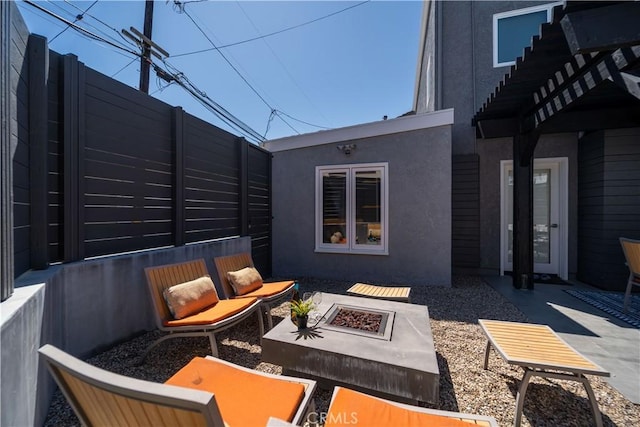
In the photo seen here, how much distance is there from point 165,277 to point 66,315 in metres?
0.84

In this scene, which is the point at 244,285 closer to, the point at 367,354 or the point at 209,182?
the point at 209,182

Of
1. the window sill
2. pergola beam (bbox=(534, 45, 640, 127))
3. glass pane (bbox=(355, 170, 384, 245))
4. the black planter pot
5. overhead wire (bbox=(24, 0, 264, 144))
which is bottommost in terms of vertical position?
the black planter pot

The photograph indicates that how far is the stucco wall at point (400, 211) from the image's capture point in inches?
208

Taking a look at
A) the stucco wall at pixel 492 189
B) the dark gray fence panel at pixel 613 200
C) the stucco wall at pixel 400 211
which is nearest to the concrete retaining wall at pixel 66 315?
the stucco wall at pixel 400 211

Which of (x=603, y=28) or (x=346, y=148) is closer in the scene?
(x=603, y=28)

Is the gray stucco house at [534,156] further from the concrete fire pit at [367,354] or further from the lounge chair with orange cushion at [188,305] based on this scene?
the lounge chair with orange cushion at [188,305]

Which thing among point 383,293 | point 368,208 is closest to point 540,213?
point 368,208

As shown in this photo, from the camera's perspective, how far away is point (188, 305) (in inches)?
112

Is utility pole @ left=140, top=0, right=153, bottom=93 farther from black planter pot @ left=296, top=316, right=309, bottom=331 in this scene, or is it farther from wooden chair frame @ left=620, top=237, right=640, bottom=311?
wooden chair frame @ left=620, top=237, right=640, bottom=311

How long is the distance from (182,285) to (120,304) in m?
0.70

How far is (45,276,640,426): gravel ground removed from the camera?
6.62 ft

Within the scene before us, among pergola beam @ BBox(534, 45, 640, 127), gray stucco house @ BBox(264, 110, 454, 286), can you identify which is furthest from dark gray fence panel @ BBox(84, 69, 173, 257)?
pergola beam @ BBox(534, 45, 640, 127)

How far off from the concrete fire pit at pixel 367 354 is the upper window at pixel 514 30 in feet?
22.8

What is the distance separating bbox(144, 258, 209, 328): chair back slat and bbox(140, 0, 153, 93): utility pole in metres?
5.54
